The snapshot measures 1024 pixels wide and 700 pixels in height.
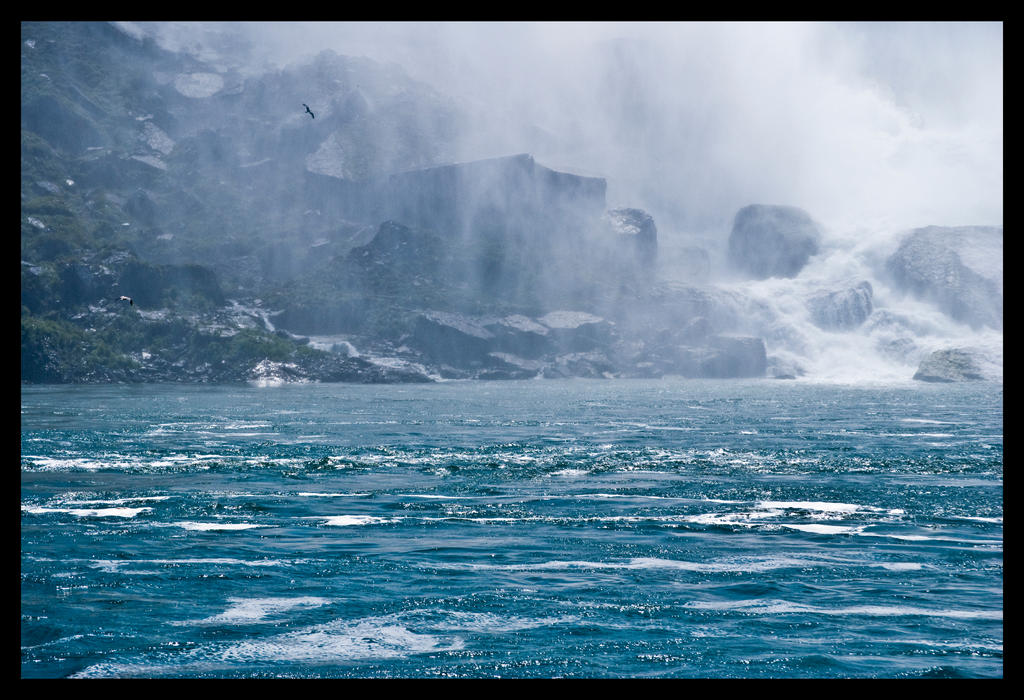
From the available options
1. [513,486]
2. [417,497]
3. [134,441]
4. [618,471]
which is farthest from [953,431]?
[134,441]

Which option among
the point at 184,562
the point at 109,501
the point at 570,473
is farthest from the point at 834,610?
the point at 109,501

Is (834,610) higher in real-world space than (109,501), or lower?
lower

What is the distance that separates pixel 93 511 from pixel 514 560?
2604cm

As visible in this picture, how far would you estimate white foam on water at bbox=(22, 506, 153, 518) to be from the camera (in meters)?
52.1

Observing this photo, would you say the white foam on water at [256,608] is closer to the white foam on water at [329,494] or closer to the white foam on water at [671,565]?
the white foam on water at [671,565]

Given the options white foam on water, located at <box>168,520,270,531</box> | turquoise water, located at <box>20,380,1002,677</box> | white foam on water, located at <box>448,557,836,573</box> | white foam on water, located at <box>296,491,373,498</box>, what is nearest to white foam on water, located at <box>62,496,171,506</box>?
turquoise water, located at <box>20,380,1002,677</box>

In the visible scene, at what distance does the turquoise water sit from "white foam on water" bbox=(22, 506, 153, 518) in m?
0.29

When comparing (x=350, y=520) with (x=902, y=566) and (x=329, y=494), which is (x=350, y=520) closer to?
(x=329, y=494)

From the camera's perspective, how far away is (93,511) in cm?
5341

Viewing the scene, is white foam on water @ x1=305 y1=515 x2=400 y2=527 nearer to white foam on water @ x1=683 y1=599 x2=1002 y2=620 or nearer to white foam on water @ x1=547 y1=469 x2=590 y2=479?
white foam on water @ x1=547 y1=469 x2=590 y2=479

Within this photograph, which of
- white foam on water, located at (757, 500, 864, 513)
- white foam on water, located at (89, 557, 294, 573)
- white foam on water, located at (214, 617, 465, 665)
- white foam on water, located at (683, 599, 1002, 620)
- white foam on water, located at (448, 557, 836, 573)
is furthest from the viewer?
white foam on water, located at (757, 500, 864, 513)

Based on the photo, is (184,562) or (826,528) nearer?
(184,562)

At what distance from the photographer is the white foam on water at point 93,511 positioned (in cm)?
5206

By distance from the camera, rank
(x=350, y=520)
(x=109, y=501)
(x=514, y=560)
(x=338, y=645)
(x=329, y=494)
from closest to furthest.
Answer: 1. (x=338, y=645)
2. (x=514, y=560)
3. (x=350, y=520)
4. (x=109, y=501)
5. (x=329, y=494)
